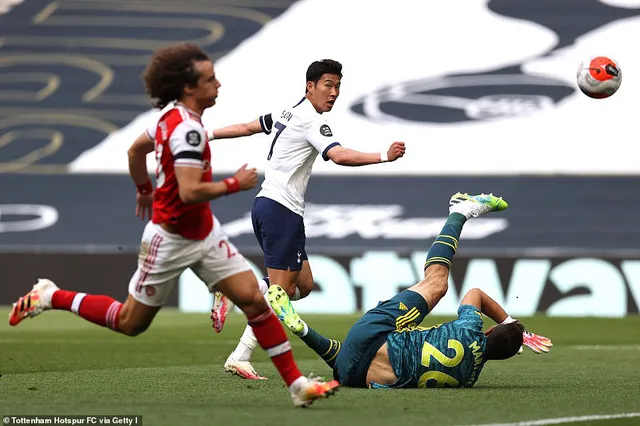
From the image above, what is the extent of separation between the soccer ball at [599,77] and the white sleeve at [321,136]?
263 centimetres

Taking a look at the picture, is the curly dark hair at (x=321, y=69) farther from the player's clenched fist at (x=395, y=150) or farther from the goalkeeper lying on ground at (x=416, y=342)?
the goalkeeper lying on ground at (x=416, y=342)

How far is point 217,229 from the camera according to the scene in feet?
21.5

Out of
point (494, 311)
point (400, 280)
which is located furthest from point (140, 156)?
point (400, 280)

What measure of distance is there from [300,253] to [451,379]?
74.6 inches

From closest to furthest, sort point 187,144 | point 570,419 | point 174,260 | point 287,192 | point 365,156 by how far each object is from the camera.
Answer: point 570,419
point 187,144
point 174,260
point 365,156
point 287,192

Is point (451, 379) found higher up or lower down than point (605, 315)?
higher up

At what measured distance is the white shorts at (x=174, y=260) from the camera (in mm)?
6395

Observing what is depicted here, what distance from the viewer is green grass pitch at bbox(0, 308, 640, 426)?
20.5ft

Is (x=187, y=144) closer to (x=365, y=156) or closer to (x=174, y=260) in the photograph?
(x=174, y=260)

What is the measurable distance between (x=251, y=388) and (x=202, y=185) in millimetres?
2222

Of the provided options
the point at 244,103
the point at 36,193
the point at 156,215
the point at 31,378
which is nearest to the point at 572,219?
the point at 244,103

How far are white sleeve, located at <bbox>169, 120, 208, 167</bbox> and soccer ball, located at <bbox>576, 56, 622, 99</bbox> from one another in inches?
188

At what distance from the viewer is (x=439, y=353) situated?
7.49 meters

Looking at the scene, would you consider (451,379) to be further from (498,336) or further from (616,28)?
(616,28)
